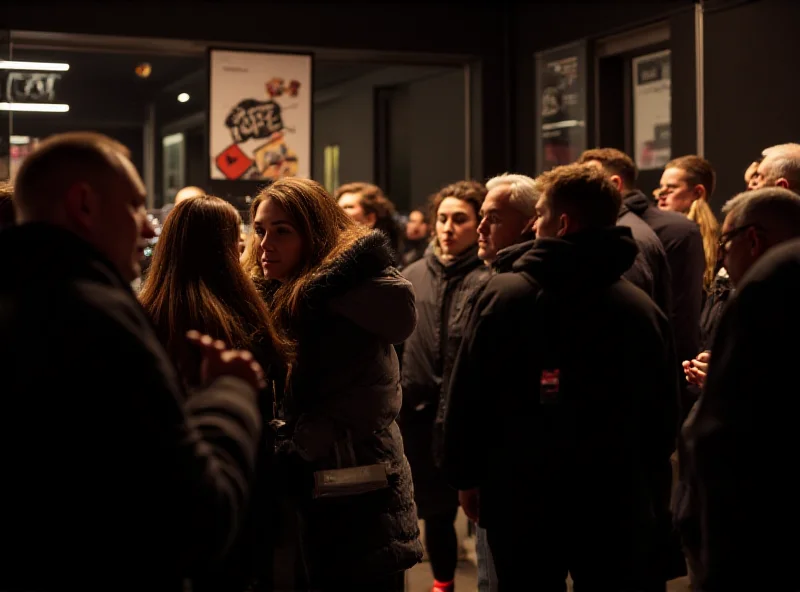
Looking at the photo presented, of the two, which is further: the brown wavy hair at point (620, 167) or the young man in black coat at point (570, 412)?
the brown wavy hair at point (620, 167)

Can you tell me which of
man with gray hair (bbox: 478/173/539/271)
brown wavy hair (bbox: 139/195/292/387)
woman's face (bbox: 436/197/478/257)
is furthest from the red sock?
brown wavy hair (bbox: 139/195/292/387)

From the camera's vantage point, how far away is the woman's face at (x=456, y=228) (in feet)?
16.1

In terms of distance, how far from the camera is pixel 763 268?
2.27 m

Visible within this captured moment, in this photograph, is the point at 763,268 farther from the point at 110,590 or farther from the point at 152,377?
the point at 110,590

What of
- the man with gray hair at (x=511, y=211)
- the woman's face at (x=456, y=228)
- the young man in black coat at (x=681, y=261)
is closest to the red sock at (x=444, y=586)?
the young man in black coat at (x=681, y=261)

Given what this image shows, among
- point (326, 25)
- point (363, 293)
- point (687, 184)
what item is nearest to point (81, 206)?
point (363, 293)

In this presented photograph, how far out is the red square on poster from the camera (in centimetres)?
836

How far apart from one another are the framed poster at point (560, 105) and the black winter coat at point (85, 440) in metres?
6.95

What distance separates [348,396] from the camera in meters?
3.04

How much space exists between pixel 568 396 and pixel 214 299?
3.21 feet

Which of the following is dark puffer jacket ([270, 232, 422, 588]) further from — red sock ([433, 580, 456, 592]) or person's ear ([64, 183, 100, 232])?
red sock ([433, 580, 456, 592])

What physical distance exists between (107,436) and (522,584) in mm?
1605

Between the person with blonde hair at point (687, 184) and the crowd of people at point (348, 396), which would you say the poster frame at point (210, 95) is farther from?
the crowd of people at point (348, 396)

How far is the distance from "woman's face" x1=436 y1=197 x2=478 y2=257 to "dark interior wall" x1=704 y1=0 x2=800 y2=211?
2.50 meters
